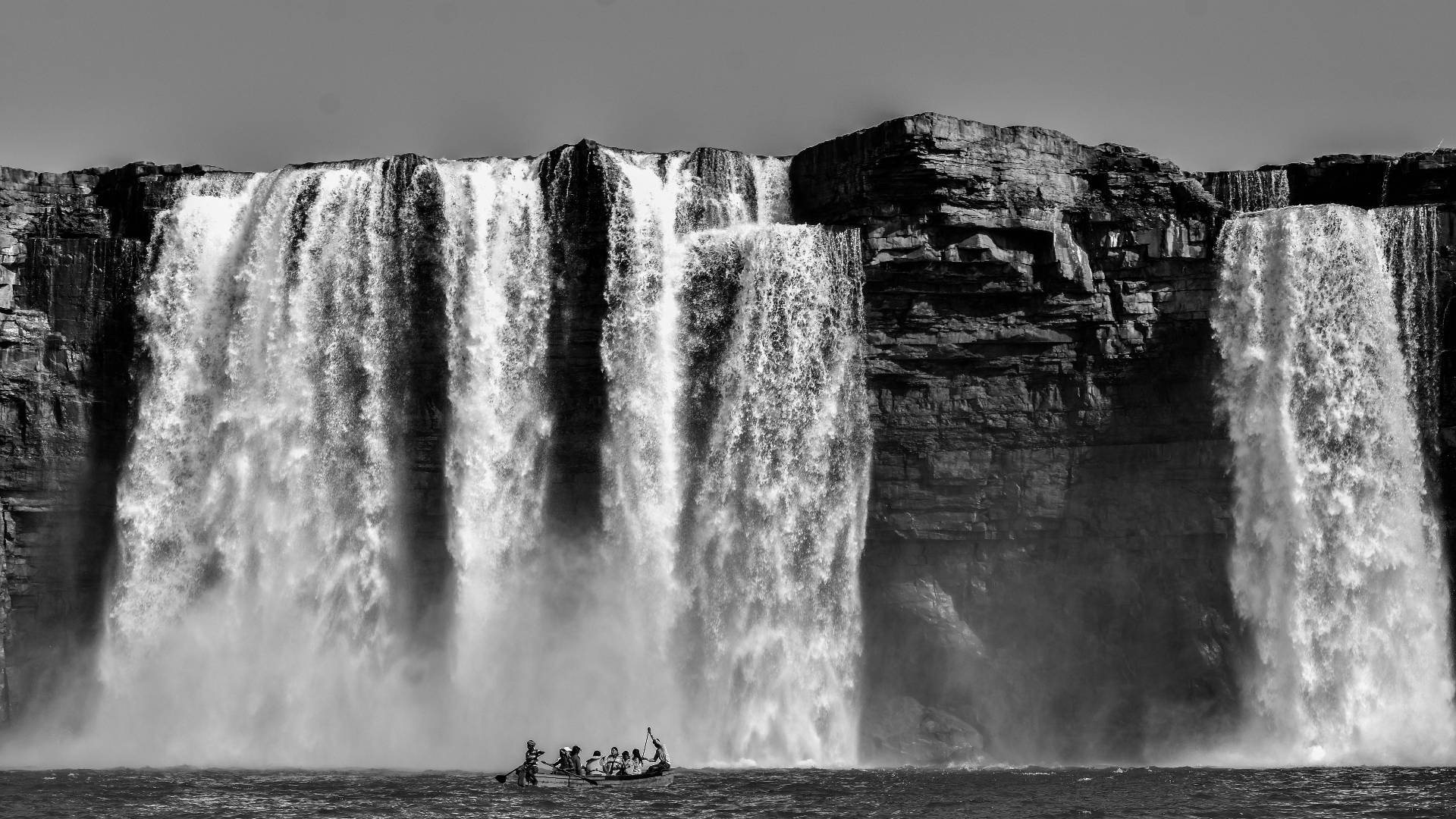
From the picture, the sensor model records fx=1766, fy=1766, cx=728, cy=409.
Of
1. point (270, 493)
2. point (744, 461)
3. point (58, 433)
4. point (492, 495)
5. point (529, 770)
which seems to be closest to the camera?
point (529, 770)

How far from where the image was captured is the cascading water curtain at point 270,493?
57219mm

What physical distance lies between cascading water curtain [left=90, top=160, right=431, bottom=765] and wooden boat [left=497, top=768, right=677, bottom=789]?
9984 mm

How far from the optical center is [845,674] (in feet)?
187

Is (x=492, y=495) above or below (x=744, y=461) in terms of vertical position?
below

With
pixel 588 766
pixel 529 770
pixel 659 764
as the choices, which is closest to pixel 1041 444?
pixel 659 764

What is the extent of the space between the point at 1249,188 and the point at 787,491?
61.1 ft

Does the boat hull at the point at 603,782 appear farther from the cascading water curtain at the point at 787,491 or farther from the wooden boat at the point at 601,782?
the cascading water curtain at the point at 787,491

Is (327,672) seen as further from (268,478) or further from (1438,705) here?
(1438,705)

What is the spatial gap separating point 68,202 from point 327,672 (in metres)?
19.8

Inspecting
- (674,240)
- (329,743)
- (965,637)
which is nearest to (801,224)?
(674,240)

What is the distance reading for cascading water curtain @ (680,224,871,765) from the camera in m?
56.7

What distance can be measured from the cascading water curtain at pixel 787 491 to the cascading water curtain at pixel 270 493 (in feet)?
34.3

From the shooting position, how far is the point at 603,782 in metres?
47.9

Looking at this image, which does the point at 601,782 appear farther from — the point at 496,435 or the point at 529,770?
the point at 496,435
